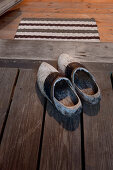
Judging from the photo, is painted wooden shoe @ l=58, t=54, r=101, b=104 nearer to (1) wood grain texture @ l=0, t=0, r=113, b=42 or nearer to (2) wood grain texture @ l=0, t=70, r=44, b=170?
(2) wood grain texture @ l=0, t=70, r=44, b=170

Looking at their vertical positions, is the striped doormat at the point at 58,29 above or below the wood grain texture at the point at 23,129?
above

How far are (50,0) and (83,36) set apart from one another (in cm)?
91

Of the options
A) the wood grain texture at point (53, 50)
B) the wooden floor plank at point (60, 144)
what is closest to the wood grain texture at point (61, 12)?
the wood grain texture at point (53, 50)

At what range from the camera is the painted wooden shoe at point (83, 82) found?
0.85 meters

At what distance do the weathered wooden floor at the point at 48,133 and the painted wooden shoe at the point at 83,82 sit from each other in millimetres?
55

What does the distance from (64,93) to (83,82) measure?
0.12m

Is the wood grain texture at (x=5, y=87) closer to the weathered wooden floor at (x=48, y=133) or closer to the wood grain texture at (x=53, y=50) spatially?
the weathered wooden floor at (x=48, y=133)

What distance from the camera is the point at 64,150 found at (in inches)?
28.7

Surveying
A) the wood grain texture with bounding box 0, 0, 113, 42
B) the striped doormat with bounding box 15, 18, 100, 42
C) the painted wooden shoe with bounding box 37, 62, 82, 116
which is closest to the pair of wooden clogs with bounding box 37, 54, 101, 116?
the painted wooden shoe with bounding box 37, 62, 82, 116

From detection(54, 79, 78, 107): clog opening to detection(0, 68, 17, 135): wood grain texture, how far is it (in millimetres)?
243

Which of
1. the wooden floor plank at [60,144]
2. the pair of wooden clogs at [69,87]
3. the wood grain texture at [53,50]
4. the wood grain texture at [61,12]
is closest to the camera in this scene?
the wooden floor plank at [60,144]

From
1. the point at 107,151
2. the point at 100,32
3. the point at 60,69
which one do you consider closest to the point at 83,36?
the point at 100,32

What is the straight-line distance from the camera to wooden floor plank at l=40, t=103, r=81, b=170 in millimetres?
697

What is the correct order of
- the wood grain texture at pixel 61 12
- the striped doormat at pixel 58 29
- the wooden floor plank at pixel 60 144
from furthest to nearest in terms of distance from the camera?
the wood grain texture at pixel 61 12 < the striped doormat at pixel 58 29 < the wooden floor plank at pixel 60 144
